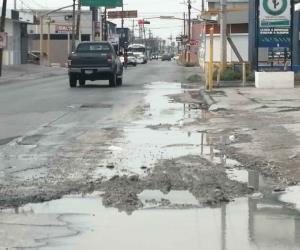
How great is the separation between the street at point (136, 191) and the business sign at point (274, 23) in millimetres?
12987

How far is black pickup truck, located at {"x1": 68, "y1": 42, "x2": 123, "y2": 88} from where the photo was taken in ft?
102

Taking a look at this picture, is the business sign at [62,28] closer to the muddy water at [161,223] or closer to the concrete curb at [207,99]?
the concrete curb at [207,99]

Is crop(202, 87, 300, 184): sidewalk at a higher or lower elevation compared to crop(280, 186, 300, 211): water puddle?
higher

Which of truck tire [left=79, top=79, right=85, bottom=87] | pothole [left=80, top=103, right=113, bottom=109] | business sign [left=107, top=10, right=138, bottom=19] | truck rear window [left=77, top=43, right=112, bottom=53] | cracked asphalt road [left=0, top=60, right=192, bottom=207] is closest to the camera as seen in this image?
cracked asphalt road [left=0, top=60, right=192, bottom=207]

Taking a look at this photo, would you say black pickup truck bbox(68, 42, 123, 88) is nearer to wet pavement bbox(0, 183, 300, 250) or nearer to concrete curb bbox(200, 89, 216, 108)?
concrete curb bbox(200, 89, 216, 108)

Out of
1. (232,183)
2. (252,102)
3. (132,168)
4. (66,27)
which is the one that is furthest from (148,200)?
(66,27)

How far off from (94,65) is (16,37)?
4019 cm

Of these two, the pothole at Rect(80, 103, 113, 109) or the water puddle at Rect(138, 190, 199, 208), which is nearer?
the water puddle at Rect(138, 190, 199, 208)

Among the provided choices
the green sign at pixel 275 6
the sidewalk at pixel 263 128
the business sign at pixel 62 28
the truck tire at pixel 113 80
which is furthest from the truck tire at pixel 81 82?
the business sign at pixel 62 28

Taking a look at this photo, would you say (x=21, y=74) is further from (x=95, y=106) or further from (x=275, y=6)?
(x=95, y=106)

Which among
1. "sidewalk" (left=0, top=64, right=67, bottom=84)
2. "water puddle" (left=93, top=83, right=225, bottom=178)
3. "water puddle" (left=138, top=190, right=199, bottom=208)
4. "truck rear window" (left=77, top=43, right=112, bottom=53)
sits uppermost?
"truck rear window" (left=77, top=43, right=112, bottom=53)

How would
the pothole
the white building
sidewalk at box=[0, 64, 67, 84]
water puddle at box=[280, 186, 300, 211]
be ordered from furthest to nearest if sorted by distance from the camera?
the white building
sidewalk at box=[0, 64, 67, 84]
the pothole
water puddle at box=[280, 186, 300, 211]

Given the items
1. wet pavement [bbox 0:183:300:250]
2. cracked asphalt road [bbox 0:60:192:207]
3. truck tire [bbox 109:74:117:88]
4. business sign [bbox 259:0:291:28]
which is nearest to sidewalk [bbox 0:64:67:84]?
truck tire [bbox 109:74:117:88]

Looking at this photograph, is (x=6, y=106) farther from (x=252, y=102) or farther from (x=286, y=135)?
(x=286, y=135)
